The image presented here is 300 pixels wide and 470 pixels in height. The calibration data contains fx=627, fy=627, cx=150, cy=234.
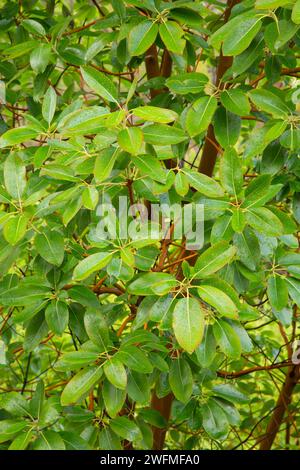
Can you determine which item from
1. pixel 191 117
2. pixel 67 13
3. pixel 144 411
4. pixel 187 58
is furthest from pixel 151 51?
pixel 144 411

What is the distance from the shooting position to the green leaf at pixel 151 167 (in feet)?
3.17

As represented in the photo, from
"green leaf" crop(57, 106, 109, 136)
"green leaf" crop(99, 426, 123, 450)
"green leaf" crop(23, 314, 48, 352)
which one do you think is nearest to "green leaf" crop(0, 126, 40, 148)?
"green leaf" crop(57, 106, 109, 136)

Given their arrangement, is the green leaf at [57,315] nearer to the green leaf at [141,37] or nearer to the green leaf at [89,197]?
the green leaf at [89,197]

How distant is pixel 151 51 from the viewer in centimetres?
154

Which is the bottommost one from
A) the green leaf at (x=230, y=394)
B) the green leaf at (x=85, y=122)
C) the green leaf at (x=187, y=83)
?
the green leaf at (x=230, y=394)

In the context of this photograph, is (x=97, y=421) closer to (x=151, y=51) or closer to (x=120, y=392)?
(x=120, y=392)

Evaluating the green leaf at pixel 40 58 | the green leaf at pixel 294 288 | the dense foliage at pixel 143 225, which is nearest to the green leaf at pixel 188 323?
the dense foliage at pixel 143 225

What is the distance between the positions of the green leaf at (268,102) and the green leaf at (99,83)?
244mm

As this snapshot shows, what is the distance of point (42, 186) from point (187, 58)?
55 centimetres

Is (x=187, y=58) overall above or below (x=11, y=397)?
above

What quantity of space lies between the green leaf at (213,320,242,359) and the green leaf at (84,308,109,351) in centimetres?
18

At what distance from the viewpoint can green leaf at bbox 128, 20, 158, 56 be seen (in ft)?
3.60

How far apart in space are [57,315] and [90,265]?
171mm

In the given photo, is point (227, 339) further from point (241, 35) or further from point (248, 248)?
point (241, 35)
